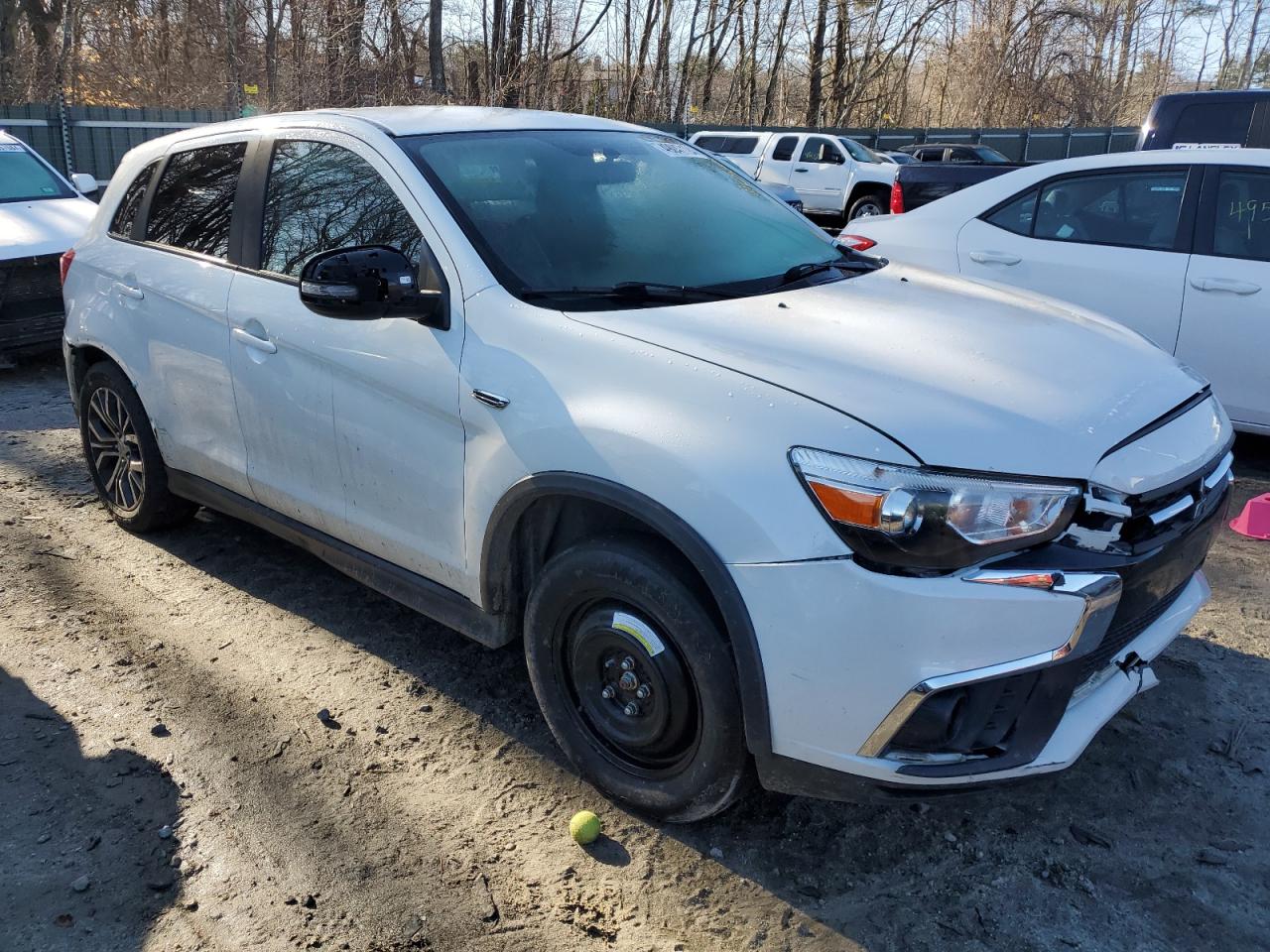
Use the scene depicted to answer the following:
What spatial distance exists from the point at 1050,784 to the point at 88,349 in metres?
4.28

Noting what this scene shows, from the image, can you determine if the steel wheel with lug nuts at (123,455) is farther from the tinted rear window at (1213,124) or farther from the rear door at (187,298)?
the tinted rear window at (1213,124)

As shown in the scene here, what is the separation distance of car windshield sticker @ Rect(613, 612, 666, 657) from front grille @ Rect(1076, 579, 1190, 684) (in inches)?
38.5

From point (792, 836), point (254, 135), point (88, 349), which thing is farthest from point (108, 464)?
point (792, 836)

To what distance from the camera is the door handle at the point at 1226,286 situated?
539 centimetres

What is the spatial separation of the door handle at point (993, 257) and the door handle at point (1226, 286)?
3.04ft

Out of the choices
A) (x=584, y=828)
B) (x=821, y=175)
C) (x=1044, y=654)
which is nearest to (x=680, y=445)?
(x=1044, y=654)

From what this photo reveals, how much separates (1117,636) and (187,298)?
3393 millimetres

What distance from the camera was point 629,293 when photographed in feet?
10.2

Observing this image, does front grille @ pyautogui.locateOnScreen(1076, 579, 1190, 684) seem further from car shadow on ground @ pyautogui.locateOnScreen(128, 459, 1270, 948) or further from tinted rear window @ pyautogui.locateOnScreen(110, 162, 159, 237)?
tinted rear window @ pyautogui.locateOnScreen(110, 162, 159, 237)

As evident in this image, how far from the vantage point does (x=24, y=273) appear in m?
7.54

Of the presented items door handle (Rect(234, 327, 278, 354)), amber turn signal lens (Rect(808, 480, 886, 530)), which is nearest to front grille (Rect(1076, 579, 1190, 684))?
amber turn signal lens (Rect(808, 480, 886, 530))

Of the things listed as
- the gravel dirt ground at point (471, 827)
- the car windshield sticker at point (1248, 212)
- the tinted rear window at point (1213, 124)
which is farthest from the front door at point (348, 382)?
the tinted rear window at point (1213, 124)

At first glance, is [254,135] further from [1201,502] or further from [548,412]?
[1201,502]

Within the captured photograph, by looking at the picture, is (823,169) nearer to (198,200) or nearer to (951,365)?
(198,200)
